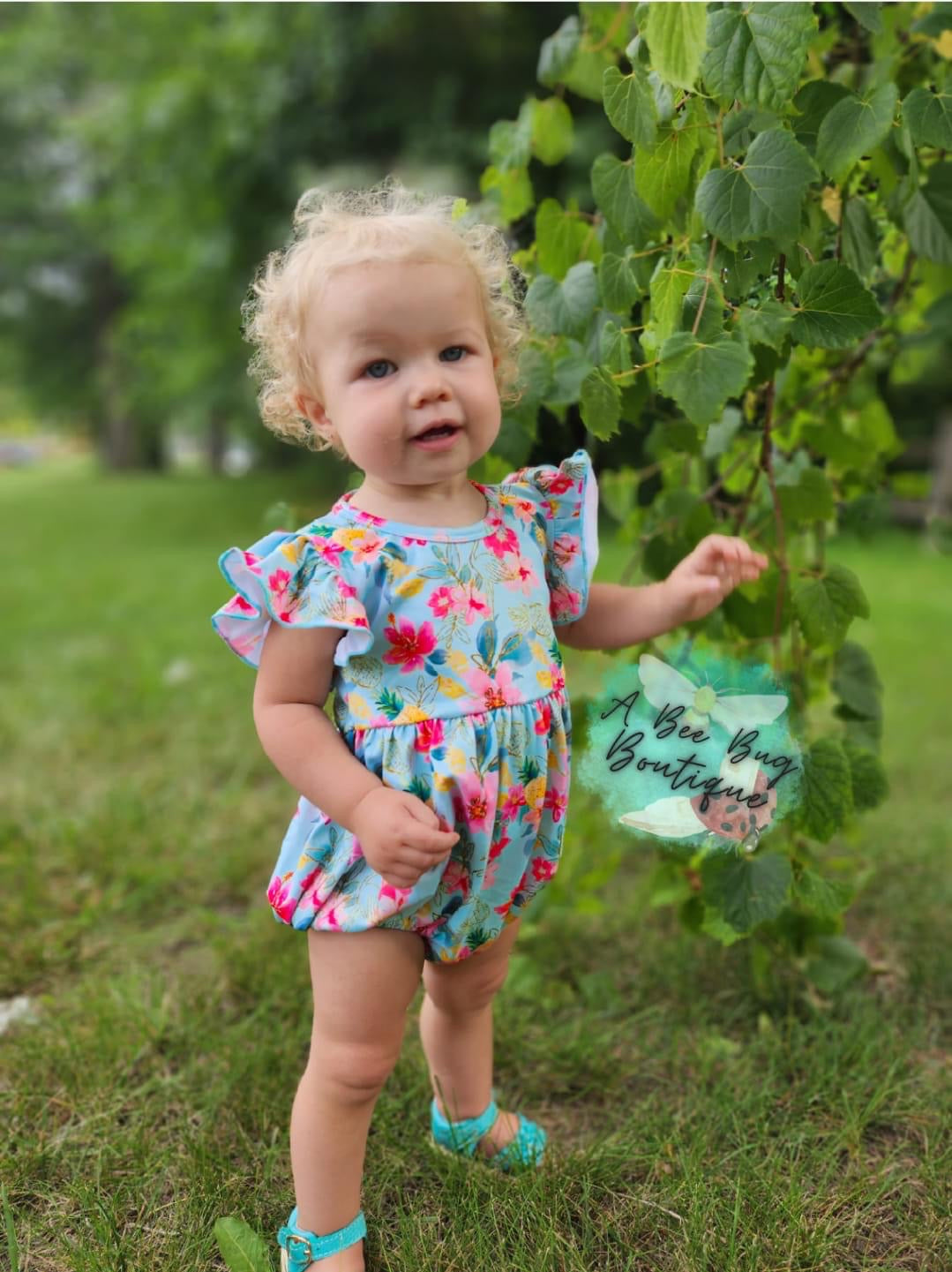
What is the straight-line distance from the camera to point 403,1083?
5.23 ft

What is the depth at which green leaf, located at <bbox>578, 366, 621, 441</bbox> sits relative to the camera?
127 cm

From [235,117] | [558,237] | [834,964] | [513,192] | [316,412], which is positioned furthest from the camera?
[235,117]

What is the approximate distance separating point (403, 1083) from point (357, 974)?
0.48m

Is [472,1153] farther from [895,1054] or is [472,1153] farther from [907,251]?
[907,251]

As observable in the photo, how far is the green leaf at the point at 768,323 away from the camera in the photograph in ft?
3.80

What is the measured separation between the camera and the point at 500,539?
1.25 metres

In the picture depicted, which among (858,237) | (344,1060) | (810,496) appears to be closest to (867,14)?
(858,237)

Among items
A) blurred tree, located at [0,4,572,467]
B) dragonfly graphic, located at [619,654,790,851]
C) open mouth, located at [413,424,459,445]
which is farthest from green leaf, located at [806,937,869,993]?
blurred tree, located at [0,4,572,467]

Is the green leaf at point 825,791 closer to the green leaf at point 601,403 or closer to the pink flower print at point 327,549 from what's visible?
the green leaf at point 601,403

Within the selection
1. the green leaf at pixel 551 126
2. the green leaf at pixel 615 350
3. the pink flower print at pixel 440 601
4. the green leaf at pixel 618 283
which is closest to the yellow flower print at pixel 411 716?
the pink flower print at pixel 440 601

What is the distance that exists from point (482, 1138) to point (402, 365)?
99 centimetres

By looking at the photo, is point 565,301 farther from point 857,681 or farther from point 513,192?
point 857,681

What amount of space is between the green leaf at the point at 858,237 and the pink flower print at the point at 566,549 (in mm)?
459

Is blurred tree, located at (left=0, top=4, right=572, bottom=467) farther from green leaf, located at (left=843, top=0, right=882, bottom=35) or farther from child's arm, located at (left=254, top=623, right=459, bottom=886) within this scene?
child's arm, located at (left=254, top=623, right=459, bottom=886)
